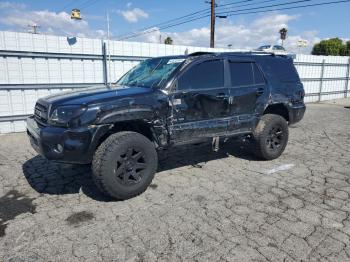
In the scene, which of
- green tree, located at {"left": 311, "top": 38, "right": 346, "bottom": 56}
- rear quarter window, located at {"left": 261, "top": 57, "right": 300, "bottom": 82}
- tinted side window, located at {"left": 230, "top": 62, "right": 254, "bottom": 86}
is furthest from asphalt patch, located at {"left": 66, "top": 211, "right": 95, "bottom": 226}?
green tree, located at {"left": 311, "top": 38, "right": 346, "bottom": 56}

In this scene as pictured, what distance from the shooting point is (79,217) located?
372cm

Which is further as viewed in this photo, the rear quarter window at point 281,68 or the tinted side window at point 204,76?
the rear quarter window at point 281,68

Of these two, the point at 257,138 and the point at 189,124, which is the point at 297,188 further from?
the point at 189,124

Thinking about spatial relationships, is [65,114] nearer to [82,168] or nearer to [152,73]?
[152,73]

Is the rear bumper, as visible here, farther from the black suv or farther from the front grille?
the front grille

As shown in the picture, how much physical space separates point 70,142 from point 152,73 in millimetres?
1838

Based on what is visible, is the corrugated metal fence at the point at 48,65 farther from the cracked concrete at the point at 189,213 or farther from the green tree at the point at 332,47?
the green tree at the point at 332,47

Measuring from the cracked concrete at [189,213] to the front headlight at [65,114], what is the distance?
110 cm

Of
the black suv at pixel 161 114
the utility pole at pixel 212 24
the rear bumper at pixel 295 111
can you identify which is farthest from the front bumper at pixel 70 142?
the utility pole at pixel 212 24

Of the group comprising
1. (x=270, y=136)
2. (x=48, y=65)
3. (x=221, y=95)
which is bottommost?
(x=270, y=136)

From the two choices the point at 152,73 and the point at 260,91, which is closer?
the point at 152,73

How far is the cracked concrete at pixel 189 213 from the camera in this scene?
303cm

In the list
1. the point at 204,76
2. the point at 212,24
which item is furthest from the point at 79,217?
the point at 212,24

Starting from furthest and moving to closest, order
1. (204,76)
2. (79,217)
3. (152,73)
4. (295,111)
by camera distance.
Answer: (295,111)
(152,73)
(204,76)
(79,217)
